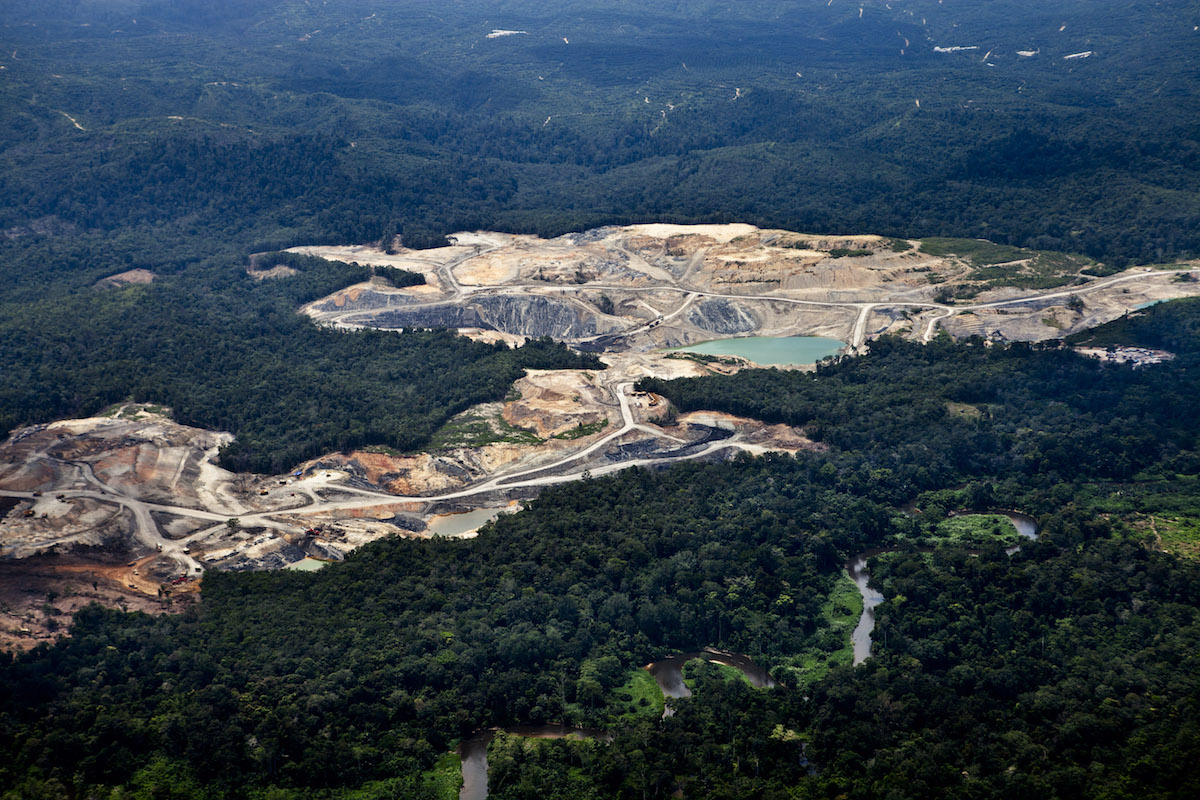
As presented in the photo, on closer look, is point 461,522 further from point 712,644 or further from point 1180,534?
point 1180,534

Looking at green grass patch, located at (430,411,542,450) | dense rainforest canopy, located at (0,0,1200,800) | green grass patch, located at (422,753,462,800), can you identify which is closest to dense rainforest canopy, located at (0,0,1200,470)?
dense rainforest canopy, located at (0,0,1200,800)

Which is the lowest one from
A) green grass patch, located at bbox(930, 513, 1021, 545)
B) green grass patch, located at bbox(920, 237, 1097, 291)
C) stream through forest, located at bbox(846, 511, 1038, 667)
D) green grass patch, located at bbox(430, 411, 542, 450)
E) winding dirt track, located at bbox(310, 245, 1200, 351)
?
stream through forest, located at bbox(846, 511, 1038, 667)

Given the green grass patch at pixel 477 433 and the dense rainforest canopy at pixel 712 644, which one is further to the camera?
the green grass patch at pixel 477 433

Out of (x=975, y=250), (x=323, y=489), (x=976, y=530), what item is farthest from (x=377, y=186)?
(x=976, y=530)

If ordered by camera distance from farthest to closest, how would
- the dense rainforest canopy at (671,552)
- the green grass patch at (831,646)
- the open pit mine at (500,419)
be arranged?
the open pit mine at (500,419) < the green grass patch at (831,646) < the dense rainforest canopy at (671,552)

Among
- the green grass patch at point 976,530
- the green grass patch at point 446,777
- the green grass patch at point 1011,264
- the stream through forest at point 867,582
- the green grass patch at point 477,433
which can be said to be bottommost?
the green grass patch at point 446,777

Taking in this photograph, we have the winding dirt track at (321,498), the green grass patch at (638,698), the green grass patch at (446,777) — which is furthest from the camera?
the winding dirt track at (321,498)

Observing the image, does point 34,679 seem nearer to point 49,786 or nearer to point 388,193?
point 49,786

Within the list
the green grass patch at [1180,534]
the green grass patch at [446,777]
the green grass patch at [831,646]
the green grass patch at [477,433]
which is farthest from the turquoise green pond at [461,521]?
the green grass patch at [1180,534]

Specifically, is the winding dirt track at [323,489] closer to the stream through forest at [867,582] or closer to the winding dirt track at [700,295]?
the winding dirt track at [700,295]

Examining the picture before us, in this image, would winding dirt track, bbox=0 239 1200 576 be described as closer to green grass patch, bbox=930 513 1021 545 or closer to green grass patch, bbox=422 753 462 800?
green grass patch, bbox=930 513 1021 545
